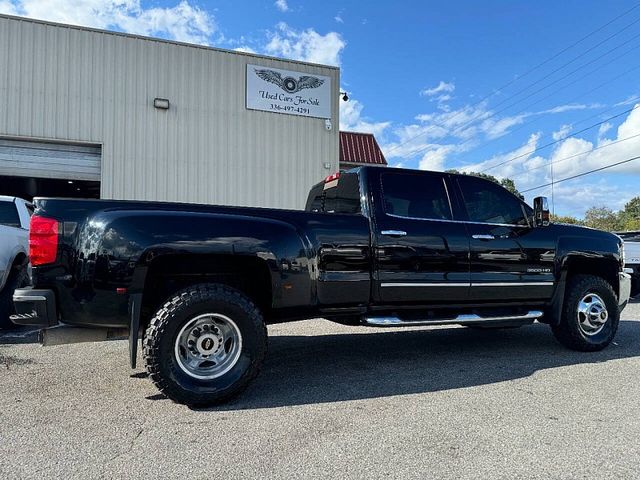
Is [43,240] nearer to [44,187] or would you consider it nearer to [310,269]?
[310,269]

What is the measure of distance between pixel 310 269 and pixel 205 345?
3.44ft

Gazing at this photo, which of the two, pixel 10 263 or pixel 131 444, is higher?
pixel 10 263

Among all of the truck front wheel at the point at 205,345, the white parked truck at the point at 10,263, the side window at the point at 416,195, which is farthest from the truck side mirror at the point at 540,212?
the white parked truck at the point at 10,263

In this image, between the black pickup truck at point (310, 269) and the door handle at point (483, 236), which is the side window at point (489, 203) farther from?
the door handle at point (483, 236)

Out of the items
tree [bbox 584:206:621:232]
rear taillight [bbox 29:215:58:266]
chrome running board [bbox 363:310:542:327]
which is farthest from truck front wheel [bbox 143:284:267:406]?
tree [bbox 584:206:621:232]

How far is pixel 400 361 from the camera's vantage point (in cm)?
508

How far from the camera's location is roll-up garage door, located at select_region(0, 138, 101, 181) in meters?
12.5

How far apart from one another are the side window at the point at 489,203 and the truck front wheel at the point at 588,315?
3.48ft

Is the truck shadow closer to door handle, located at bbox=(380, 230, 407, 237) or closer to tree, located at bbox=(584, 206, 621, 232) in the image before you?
door handle, located at bbox=(380, 230, 407, 237)

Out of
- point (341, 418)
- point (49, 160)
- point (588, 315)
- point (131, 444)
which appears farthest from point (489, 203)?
point (49, 160)

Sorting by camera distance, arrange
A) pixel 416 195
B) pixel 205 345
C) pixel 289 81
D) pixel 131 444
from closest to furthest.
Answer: pixel 131 444, pixel 205 345, pixel 416 195, pixel 289 81

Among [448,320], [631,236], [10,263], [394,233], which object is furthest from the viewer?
[631,236]

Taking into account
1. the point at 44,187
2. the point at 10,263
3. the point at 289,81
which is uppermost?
the point at 289,81

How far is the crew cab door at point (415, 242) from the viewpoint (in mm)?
4492
